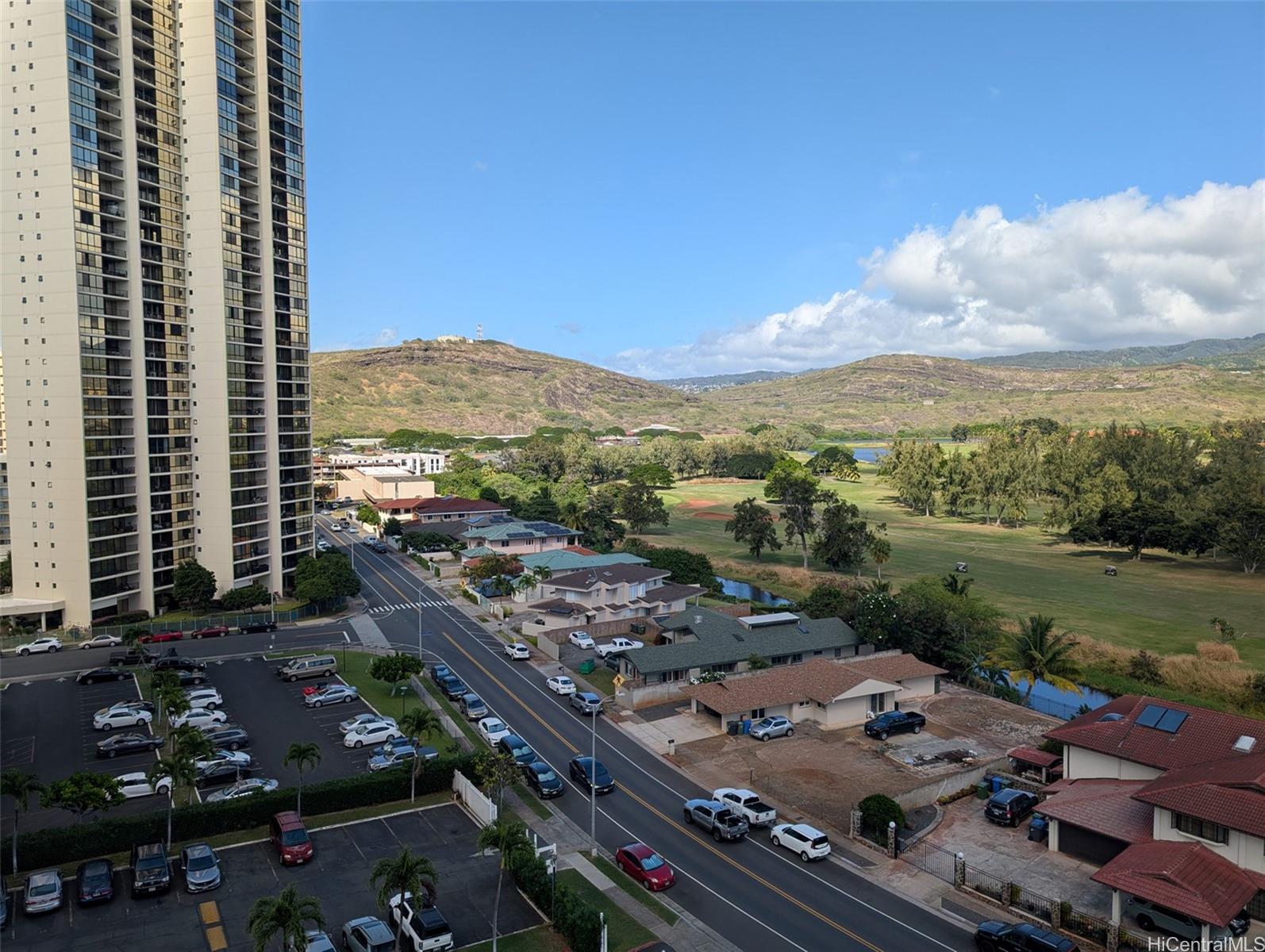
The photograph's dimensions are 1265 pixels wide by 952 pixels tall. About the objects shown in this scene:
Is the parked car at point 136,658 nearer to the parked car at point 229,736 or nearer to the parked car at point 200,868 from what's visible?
the parked car at point 229,736

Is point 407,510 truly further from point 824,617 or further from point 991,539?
point 991,539

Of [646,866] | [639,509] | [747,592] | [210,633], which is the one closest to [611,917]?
[646,866]

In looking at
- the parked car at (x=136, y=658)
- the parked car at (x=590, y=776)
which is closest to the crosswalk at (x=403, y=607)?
the parked car at (x=136, y=658)

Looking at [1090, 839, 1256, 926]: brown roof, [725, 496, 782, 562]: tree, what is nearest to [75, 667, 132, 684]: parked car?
[1090, 839, 1256, 926]: brown roof

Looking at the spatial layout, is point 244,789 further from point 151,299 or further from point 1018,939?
point 151,299

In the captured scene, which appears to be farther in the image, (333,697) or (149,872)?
(333,697)

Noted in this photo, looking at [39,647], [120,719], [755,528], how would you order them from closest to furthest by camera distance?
1. [120,719]
2. [39,647]
3. [755,528]

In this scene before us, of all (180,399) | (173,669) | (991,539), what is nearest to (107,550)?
(180,399)
